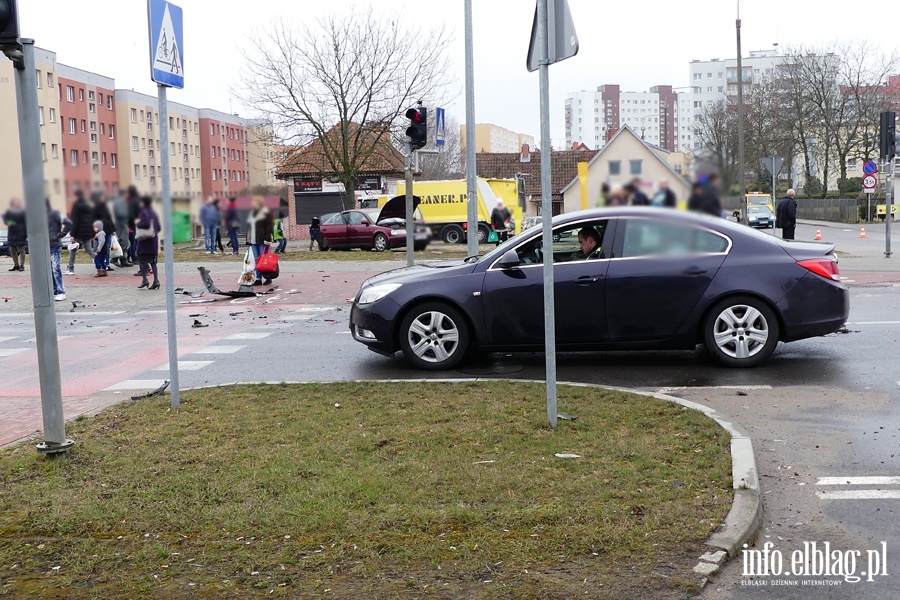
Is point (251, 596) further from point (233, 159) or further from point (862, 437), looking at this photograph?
point (862, 437)

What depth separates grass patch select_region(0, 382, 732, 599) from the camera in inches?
170

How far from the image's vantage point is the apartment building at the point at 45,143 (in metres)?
2.27

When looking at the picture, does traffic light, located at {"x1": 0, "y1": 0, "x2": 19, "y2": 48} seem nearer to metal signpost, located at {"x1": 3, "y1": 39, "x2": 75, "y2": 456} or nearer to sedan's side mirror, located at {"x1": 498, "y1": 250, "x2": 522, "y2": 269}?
metal signpost, located at {"x1": 3, "y1": 39, "x2": 75, "y2": 456}

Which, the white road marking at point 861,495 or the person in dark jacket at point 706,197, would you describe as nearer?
the person in dark jacket at point 706,197

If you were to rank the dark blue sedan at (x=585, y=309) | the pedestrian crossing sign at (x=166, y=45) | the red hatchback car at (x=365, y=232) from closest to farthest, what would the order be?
the pedestrian crossing sign at (x=166, y=45)
the dark blue sedan at (x=585, y=309)
the red hatchback car at (x=365, y=232)

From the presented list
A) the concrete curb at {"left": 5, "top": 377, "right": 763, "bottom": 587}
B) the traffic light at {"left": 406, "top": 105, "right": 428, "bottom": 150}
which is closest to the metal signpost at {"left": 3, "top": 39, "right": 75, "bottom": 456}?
the concrete curb at {"left": 5, "top": 377, "right": 763, "bottom": 587}

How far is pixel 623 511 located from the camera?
5.00 m

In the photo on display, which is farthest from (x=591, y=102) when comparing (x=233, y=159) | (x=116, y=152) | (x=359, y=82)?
(x=359, y=82)

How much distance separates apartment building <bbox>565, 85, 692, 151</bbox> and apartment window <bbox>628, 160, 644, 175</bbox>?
59mm

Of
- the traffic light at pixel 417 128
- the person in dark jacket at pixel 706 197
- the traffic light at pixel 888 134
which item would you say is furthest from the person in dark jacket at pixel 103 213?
the traffic light at pixel 888 134

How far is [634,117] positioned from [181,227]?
3.77 ft

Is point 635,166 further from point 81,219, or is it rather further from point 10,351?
point 10,351

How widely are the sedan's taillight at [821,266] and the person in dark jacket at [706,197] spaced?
305 inches

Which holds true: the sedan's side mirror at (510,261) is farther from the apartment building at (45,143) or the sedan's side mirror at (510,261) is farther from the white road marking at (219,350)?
the apartment building at (45,143)
